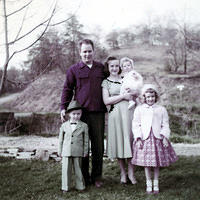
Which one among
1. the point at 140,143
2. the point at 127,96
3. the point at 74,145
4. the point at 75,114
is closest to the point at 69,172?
the point at 74,145

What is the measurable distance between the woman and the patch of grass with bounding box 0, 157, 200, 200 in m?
0.46

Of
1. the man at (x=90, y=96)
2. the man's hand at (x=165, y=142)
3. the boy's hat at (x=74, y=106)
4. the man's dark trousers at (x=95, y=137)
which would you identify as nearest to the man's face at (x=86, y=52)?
the man at (x=90, y=96)

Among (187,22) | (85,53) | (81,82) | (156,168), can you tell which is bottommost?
(156,168)

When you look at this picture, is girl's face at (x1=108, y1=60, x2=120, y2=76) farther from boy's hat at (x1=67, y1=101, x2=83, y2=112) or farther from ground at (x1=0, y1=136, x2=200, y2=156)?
ground at (x1=0, y1=136, x2=200, y2=156)

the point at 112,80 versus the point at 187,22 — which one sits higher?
the point at 187,22

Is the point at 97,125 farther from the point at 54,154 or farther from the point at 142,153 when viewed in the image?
the point at 54,154

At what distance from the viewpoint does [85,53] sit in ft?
11.7

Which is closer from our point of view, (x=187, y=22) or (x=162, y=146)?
(x=162, y=146)

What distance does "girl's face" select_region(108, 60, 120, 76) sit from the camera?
3.56 m

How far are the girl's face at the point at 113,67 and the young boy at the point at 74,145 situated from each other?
665 millimetres

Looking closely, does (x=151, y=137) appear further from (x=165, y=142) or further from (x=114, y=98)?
(x=114, y=98)

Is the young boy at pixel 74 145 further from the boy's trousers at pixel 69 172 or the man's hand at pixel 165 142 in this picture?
the man's hand at pixel 165 142

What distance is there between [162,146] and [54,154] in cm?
319

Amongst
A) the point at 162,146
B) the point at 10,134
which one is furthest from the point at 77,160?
the point at 10,134
